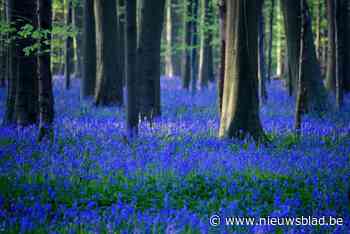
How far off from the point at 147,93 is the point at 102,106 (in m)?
3.73

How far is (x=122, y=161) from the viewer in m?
8.06

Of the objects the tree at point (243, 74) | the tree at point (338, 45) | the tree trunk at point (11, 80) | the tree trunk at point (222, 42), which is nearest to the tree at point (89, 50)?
the tree trunk at point (11, 80)

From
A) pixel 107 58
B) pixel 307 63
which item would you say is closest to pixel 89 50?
pixel 107 58

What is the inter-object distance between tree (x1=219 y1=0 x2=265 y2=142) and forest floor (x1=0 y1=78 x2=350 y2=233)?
0.47 meters

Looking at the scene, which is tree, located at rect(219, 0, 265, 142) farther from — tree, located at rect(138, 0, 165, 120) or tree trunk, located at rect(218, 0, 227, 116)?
tree, located at rect(138, 0, 165, 120)

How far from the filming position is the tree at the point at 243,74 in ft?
33.9

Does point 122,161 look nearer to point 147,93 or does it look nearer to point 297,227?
point 297,227

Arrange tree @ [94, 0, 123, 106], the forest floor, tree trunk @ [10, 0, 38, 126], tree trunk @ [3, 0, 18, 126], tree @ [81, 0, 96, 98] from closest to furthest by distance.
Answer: the forest floor
tree trunk @ [10, 0, 38, 126]
tree trunk @ [3, 0, 18, 126]
tree @ [94, 0, 123, 106]
tree @ [81, 0, 96, 98]

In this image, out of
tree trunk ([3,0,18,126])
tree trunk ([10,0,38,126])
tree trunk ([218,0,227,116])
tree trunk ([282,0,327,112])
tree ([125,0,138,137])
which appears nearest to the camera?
tree ([125,0,138,137])

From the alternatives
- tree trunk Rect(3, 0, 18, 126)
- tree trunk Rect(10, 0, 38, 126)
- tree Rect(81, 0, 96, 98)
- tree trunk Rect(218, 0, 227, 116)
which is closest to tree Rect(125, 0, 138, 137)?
tree trunk Rect(218, 0, 227, 116)

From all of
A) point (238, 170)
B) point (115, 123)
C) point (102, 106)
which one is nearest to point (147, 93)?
point (115, 123)

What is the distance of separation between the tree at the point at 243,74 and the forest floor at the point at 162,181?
18.5 inches

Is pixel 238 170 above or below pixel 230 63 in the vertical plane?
below

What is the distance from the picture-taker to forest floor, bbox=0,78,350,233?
5.38m
